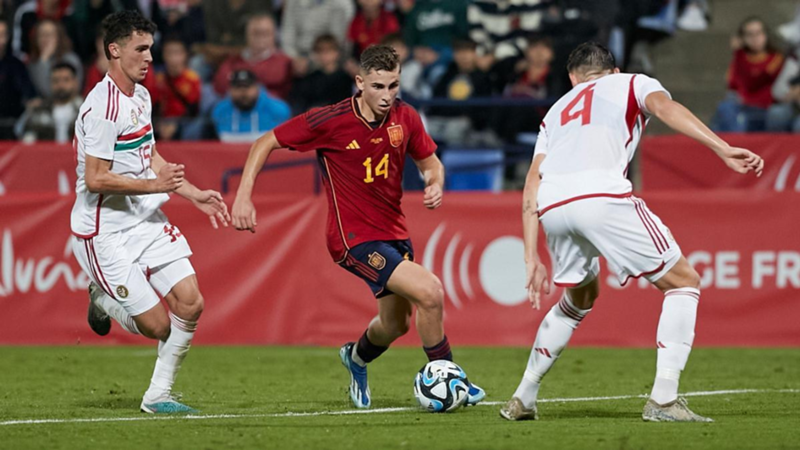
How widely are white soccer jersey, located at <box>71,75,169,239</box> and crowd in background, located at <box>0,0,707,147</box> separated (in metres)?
7.06

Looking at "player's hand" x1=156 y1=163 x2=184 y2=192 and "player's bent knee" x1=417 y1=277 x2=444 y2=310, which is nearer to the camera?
"player's hand" x1=156 y1=163 x2=184 y2=192

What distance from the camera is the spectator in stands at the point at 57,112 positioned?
16297 millimetres

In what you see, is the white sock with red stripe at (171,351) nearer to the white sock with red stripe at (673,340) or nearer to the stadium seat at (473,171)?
the white sock with red stripe at (673,340)

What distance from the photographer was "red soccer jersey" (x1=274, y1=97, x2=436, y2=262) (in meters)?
8.40

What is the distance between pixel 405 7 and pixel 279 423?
11.3 m

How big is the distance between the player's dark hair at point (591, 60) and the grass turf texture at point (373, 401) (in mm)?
2056

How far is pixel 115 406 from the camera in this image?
8.57 m

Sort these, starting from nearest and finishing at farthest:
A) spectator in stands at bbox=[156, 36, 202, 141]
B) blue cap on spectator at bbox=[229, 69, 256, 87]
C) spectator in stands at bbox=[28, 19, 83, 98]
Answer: blue cap on spectator at bbox=[229, 69, 256, 87] → spectator in stands at bbox=[156, 36, 202, 141] → spectator in stands at bbox=[28, 19, 83, 98]

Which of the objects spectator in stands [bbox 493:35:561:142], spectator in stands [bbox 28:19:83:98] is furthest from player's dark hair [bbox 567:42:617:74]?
spectator in stands [bbox 28:19:83:98]

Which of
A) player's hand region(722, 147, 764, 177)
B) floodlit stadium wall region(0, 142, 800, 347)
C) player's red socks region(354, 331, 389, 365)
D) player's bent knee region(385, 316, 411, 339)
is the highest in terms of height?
player's hand region(722, 147, 764, 177)

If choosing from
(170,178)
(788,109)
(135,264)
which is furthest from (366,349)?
(788,109)

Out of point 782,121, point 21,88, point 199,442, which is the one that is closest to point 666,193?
point 782,121

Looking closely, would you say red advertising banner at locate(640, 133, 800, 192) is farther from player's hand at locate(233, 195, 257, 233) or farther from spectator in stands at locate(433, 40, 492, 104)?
player's hand at locate(233, 195, 257, 233)

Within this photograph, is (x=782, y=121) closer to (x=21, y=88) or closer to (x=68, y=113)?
(x=68, y=113)
